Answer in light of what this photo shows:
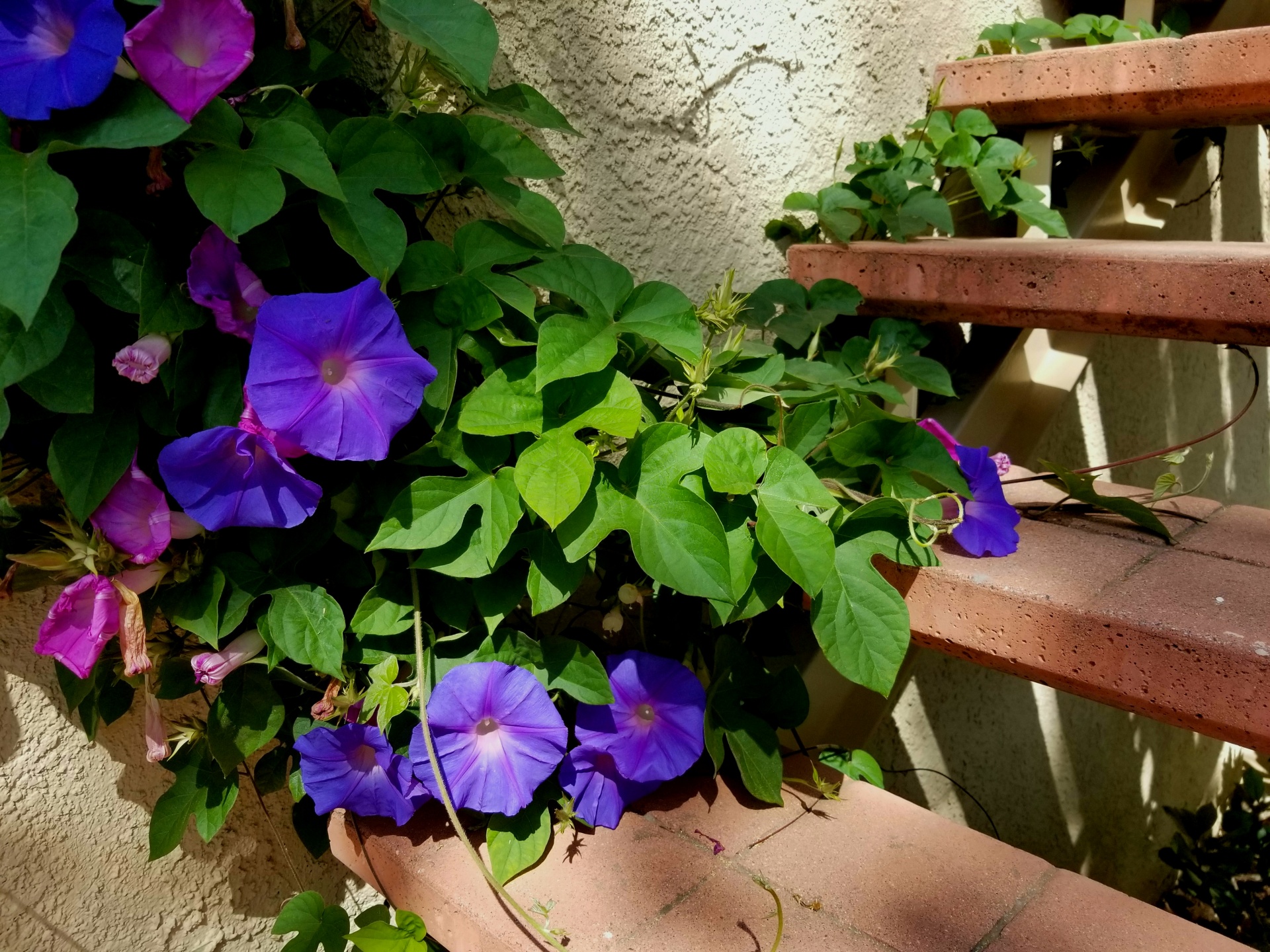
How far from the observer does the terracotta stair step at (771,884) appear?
727 mm

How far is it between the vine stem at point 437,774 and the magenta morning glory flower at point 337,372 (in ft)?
A: 0.48

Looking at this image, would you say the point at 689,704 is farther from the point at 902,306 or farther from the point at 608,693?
the point at 902,306

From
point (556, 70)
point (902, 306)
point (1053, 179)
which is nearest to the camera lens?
point (556, 70)

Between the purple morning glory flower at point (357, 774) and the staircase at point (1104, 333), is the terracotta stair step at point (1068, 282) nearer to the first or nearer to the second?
the staircase at point (1104, 333)

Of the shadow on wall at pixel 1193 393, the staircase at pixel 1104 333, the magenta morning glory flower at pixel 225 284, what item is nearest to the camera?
the magenta morning glory flower at pixel 225 284

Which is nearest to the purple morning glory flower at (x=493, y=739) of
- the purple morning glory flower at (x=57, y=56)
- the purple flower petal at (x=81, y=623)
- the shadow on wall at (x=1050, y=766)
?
the purple flower petal at (x=81, y=623)

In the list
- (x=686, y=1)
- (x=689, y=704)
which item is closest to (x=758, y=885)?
(x=689, y=704)

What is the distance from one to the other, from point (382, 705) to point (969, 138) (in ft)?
3.73

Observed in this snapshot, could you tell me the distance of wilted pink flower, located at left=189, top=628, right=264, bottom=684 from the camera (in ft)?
2.36

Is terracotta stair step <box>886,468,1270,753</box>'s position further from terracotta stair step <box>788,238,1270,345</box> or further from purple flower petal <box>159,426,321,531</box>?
purple flower petal <box>159,426,321,531</box>

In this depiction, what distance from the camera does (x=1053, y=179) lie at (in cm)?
153

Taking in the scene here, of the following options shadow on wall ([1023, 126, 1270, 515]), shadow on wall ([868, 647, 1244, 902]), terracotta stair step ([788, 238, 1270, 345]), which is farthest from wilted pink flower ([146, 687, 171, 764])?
shadow on wall ([1023, 126, 1270, 515])

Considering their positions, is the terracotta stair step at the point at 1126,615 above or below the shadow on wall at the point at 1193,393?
above

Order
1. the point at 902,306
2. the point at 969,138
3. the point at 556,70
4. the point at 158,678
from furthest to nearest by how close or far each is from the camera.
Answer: the point at 969,138 < the point at 902,306 < the point at 556,70 < the point at 158,678
